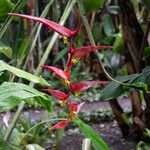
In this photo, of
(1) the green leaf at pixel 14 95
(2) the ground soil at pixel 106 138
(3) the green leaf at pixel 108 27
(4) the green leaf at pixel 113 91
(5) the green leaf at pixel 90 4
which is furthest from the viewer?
(3) the green leaf at pixel 108 27

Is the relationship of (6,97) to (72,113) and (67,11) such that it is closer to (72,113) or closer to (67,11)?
(72,113)

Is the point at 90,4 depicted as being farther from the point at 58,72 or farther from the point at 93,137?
the point at 58,72

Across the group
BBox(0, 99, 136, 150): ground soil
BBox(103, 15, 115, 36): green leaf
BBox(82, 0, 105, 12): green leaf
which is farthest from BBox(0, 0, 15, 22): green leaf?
BBox(103, 15, 115, 36): green leaf

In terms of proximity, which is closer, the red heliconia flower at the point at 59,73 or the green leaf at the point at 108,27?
the red heliconia flower at the point at 59,73

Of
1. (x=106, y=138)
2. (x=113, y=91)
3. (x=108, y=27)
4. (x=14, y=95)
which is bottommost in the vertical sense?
(x=106, y=138)

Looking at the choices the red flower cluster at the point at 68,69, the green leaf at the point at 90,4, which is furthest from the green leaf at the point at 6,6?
the red flower cluster at the point at 68,69

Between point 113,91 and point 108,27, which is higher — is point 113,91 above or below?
above

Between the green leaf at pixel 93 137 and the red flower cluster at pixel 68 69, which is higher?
the red flower cluster at pixel 68 69

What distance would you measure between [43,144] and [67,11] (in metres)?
1.34

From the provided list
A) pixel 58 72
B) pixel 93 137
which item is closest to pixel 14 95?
pixel 58 72

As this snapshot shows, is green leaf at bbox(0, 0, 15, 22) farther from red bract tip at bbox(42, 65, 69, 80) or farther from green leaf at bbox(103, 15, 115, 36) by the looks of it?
green leaf at bbox(103, 15, 115, 36)

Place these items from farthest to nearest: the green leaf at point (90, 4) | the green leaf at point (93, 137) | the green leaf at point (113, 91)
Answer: the green leaf at point (113, 91) < the green leaf at point (90, 4) < the green leaf at point (93, 137)

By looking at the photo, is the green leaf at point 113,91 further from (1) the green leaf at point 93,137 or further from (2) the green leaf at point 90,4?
(1) the green leaf at point 93,137

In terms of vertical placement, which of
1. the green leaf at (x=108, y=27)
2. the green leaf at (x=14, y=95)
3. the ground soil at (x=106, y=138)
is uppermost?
the green leaf at (x=14, y=95)
